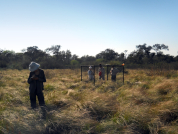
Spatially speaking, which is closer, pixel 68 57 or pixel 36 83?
pixel 36 83

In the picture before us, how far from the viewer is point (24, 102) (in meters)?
5.14

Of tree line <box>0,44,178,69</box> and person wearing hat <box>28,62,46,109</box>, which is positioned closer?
person wearing hat <box>28,62,46,109</box>

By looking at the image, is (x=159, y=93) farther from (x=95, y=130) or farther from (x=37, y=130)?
(x=37, y=130)

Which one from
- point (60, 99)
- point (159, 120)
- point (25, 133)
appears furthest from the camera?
point (60, 99)

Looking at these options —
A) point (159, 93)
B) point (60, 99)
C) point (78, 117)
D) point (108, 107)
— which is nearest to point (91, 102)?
point (108, 107)

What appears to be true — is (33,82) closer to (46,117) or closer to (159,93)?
(46,117)

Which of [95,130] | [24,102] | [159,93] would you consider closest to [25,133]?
[95,130]

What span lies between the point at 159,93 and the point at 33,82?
4696mm

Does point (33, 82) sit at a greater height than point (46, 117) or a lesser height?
greater

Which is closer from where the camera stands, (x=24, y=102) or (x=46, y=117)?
(x=46, y=117)

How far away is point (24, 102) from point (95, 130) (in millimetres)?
2910

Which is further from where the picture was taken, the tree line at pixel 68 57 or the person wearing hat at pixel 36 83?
the tree line at pixel 68 57

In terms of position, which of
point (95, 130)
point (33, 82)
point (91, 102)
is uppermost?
point (33, 82)

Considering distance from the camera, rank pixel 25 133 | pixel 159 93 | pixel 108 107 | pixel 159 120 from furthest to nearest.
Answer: pixel 159 93, pixel 108 107, pixel 159 120, pixel 25 133
